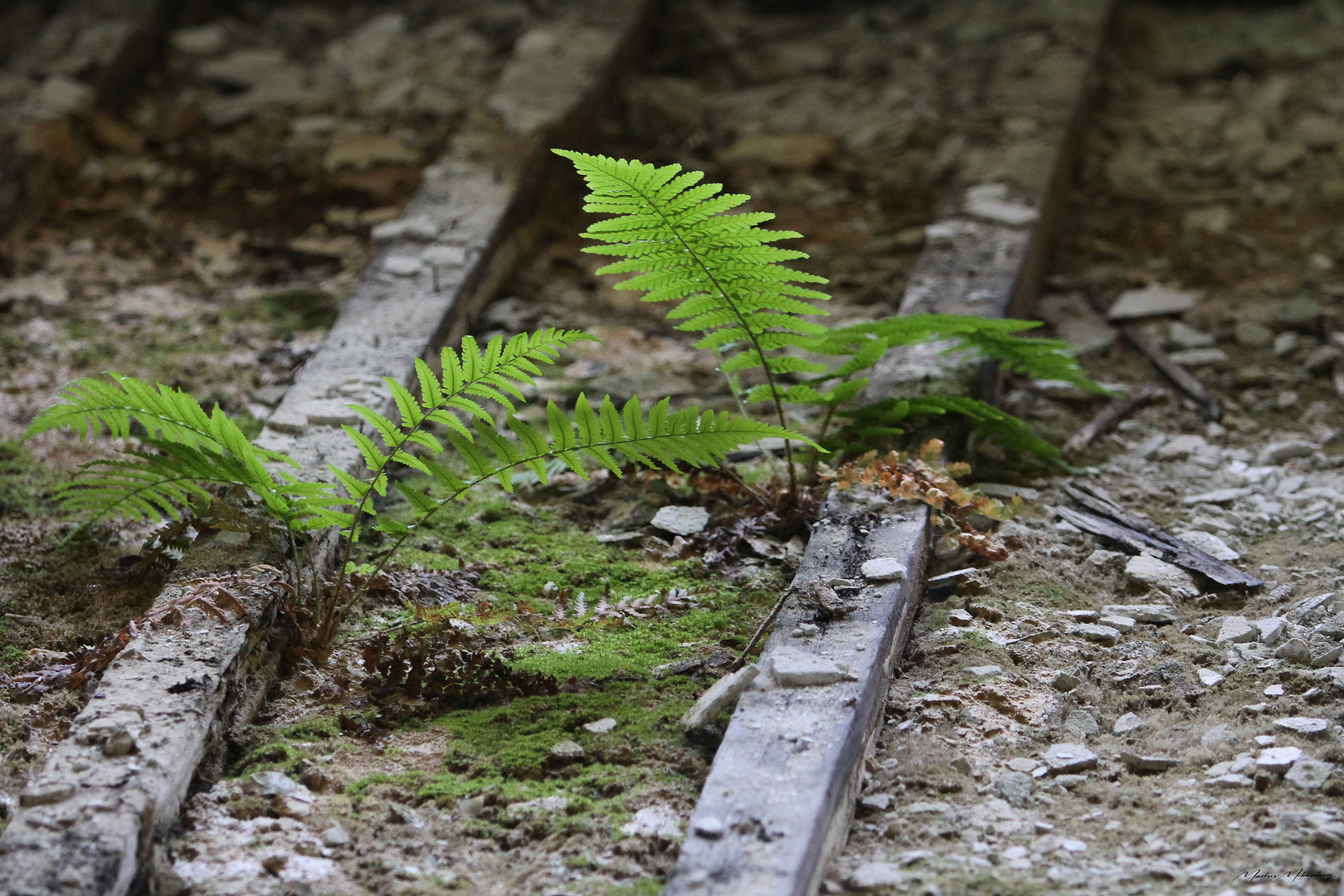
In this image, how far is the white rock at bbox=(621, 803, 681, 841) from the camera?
1.89m

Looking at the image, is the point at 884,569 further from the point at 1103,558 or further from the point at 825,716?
the point at 1103,558

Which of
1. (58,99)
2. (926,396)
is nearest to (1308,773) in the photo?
(926,396)

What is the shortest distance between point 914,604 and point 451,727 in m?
0.99

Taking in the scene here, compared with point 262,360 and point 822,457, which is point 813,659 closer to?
point 822,457

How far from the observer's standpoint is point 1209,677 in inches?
87.7

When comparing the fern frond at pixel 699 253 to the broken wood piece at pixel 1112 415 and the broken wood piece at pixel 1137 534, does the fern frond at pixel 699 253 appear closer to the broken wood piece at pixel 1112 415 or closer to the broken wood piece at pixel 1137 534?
the broken wood piece at pixel 1137 534

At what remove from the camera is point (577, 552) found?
2803 mm

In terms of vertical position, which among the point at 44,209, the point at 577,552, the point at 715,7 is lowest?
the point at 577,552

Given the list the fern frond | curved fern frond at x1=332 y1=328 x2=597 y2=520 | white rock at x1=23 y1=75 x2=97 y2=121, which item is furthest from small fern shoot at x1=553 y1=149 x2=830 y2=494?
white rock at x1=23 y1=75 x2=97 y2=121

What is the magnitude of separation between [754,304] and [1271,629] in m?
1.24

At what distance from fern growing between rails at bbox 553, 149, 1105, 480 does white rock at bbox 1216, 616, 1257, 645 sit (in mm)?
715

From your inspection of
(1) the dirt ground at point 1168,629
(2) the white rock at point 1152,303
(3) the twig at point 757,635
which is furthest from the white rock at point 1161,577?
(2) the white rock at point 1152,303

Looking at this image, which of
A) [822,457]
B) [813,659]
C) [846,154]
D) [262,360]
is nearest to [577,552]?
[822,457]

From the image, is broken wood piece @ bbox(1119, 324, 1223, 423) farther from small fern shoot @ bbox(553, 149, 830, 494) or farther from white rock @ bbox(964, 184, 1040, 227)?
small fern shoot @ bbox(553, 149, 830, 494)
